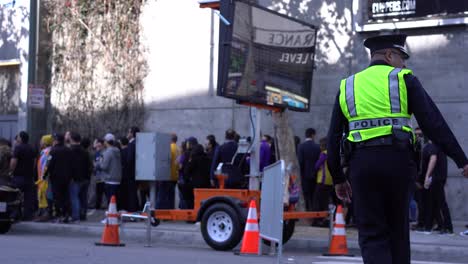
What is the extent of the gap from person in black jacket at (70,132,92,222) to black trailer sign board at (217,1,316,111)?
4.66m

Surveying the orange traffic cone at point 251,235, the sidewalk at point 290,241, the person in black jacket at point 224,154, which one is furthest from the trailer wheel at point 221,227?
the person in black jacket at point 224,154

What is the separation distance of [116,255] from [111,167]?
5.95m

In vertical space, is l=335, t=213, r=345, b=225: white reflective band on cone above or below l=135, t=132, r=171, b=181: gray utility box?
below

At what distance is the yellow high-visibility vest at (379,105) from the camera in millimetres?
5660

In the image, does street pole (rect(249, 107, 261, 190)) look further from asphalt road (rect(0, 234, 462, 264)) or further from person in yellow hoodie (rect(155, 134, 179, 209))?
person in yellow hoodie (rect(155, 134, 179, 209))

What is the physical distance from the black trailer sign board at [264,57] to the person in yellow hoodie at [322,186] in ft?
3.88

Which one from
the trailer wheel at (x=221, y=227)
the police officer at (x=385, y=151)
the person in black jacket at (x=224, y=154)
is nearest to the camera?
the police officer at (x=385, y=151)

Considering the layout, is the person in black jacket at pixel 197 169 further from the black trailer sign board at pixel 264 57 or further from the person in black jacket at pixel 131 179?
the black trailer sign board at pixel 264 57

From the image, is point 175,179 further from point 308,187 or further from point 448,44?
point 448,44

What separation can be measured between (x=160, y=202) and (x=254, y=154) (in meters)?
5.07

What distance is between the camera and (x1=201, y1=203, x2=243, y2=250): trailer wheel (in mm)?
12562

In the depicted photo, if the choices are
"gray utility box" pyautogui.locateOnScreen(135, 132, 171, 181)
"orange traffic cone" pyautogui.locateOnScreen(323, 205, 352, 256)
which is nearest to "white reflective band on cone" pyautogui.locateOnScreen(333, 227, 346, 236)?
"orange traffic cone" pyautogui.locateOnScreen(323, 205, 352, 256)

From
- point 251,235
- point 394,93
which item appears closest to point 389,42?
point 394,93

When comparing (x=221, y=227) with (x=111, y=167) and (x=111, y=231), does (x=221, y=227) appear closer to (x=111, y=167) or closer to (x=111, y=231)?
(x=111, y=231)
